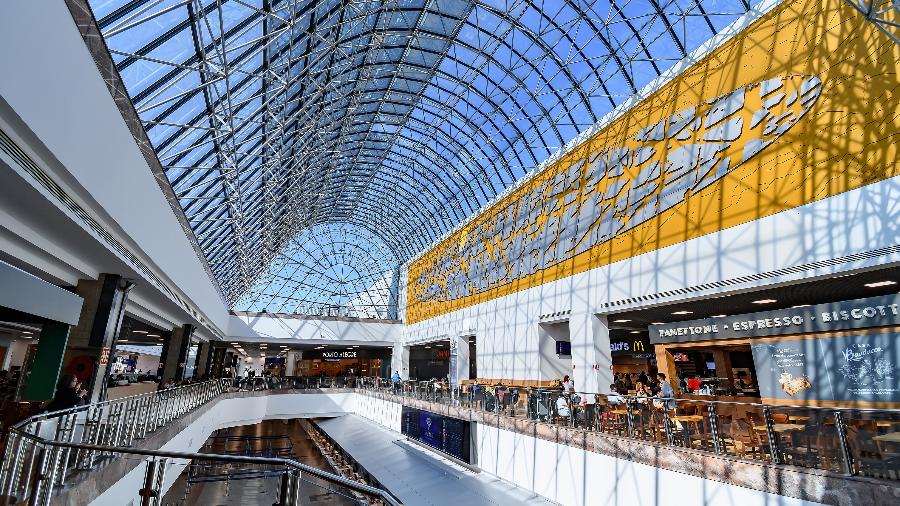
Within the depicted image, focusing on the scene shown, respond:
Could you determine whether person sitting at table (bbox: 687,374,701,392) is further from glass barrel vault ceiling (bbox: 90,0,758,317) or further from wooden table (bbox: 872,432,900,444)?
glass barrel vault ceiling (bbox: 90,0,758,317)

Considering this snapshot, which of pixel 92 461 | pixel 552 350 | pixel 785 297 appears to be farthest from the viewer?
pixel 552 350

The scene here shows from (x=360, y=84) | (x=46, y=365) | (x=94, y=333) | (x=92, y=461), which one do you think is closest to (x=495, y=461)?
(x=94, y=333)

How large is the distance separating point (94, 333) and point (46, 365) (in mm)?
1093

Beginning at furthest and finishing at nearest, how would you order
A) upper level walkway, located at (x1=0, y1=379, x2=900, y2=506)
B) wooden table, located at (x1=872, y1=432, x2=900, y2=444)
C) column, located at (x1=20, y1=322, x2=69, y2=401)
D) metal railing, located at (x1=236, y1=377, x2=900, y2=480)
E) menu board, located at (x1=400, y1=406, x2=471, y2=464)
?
menu board, located at (x1=400, y1=406, x2=471, y2=464), column, located at (x1=20, y1=322, x2=69, y2=401), metal railing, located at (x1=236, y1=377, x2=900, y2=480), wooden table, located at (x1=872, y1=432, x2=900, y2=444), upper level walkway, located at (x1=0, y1=379, x2=900, y2=506)

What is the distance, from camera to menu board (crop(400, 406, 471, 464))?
1820 cm

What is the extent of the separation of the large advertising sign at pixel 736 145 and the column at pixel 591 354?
2457 millimetres

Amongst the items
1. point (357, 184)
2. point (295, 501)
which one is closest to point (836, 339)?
point (295, 501)

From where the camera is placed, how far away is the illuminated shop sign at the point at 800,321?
35.0ft

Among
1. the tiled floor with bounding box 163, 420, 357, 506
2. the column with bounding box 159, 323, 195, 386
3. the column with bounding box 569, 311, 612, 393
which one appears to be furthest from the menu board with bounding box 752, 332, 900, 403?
the column with bounding box 159, 323, 195, 386

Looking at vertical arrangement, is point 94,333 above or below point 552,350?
below

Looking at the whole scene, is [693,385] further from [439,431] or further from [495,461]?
[439,431]

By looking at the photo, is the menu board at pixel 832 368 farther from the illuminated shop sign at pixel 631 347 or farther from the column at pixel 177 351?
the column at pixel 177 351

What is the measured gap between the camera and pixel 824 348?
38.3 feet

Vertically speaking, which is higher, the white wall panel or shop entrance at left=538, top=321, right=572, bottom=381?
the white wall panel
